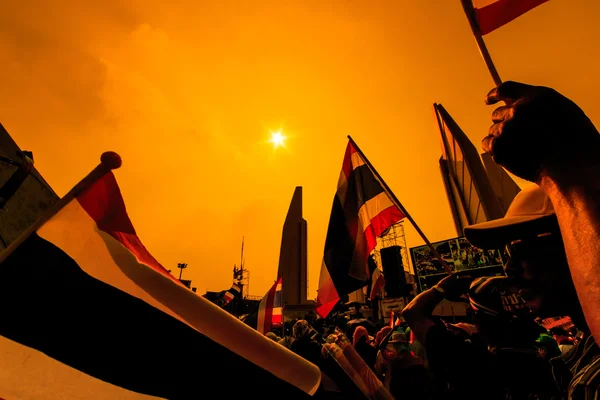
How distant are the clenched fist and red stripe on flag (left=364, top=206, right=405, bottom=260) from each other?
3.55 m

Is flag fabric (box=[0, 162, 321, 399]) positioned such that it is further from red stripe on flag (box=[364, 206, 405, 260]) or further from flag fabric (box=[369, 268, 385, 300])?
flag fabric (box=[369, 268, 385, 300])

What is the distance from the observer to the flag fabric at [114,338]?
109 cm

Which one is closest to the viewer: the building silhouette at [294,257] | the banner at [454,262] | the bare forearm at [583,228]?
the bare forearm at [583,228]

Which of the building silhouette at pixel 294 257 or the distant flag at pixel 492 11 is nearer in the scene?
the distant flag at pixel 492 11

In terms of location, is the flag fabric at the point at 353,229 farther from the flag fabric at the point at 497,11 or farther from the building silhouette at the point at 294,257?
the building silhouette at the point at 294,257

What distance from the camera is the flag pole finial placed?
1.53 m

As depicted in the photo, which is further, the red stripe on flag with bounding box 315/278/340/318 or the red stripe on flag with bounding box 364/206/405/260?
the red stripe on flag with bounding box 364/206/405/260

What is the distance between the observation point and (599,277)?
0.49 metres

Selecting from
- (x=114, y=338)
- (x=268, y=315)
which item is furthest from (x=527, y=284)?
(x=268, y=315)

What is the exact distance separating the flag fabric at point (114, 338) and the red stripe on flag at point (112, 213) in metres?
0.20

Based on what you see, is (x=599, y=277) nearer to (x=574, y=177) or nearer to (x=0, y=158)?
(x=574, y=177)

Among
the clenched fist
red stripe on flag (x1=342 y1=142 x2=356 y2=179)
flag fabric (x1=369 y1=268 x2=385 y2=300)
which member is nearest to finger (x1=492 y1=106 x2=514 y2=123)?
the clenched fist

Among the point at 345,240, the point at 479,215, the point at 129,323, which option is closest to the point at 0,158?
the point at 129,323

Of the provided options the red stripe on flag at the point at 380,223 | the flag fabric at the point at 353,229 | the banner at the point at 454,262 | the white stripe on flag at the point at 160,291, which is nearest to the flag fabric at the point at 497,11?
the flag fabric at the point at 353,229
